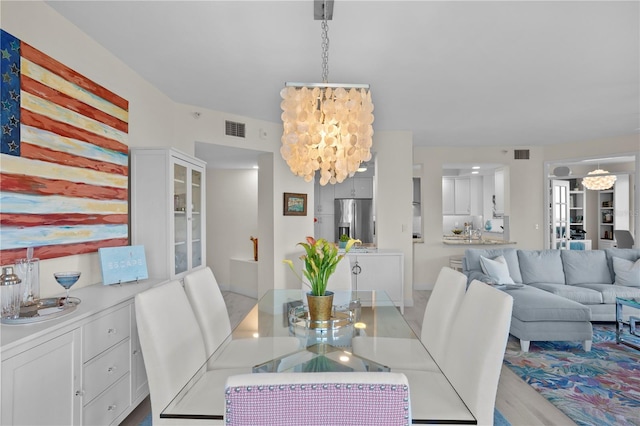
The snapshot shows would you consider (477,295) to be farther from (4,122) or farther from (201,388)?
(4,122)

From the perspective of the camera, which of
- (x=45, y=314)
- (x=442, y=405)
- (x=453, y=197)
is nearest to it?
(x=442, y=405)

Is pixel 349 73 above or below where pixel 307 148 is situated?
above

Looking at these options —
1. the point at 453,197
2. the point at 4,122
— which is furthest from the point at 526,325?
the point at 453,197

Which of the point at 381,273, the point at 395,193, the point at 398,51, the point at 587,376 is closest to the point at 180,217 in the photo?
the point at 398,51

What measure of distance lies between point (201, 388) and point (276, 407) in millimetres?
1072

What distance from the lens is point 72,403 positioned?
5.98ft

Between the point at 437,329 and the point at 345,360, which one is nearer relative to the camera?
the point at 345,360

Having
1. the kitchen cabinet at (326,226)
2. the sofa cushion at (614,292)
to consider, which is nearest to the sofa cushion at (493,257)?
the sofa cushion at (614,292)

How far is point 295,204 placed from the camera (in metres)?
5.32

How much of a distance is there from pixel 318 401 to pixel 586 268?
5354mm

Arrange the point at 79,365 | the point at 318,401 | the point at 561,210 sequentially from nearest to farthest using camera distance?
1. the point at 318,401
2. the point at 79,365
3. the point at 561,210

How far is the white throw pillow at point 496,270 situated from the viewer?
4.52 m

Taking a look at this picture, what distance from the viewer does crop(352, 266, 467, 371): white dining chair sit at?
6.04ft

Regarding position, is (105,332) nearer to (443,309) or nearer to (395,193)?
(443,309)
